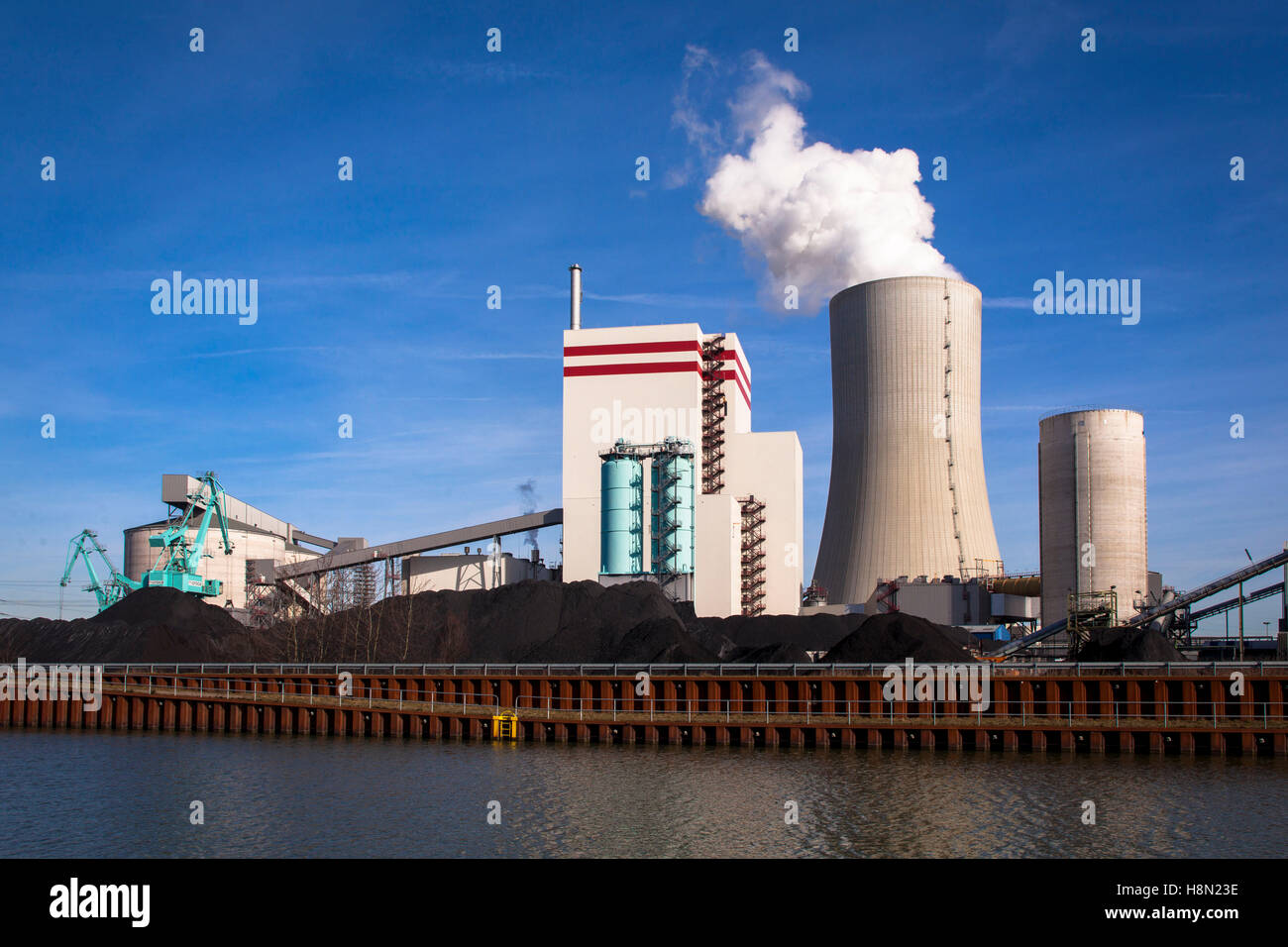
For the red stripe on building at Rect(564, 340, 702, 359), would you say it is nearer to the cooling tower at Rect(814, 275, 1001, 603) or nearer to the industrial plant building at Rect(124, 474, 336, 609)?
the cooling tower at Rect(814, 275, 1001, 603)

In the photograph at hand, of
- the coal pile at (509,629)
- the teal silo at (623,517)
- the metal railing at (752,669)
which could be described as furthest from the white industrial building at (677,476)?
the metal railing at (752,669)

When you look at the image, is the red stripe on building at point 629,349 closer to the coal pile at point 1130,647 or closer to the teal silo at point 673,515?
the teal silo at point 673,515

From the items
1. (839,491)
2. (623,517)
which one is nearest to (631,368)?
(623,517)

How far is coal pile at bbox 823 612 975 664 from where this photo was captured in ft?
127

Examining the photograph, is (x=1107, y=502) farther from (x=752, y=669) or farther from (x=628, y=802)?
(x=628, y=802)

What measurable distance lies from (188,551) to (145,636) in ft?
65.8

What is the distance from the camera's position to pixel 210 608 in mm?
57781

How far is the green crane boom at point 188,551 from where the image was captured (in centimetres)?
6744

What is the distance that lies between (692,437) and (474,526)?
13673 mm

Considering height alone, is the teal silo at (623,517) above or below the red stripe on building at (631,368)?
below

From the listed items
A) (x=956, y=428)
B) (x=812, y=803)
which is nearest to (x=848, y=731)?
Answer: (x=812, y=803)

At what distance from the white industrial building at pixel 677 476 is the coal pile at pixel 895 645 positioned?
640 inches

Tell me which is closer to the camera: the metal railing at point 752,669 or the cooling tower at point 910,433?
the metal railing at point 752,669
